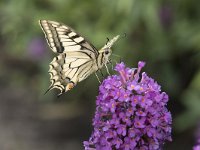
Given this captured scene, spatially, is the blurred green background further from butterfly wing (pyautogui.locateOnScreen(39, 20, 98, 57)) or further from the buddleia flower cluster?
the buddleia flower cluster

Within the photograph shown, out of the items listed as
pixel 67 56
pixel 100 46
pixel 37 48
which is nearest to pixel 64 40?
pixel 67 56

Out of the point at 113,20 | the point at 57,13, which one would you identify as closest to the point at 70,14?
the point at 57,13

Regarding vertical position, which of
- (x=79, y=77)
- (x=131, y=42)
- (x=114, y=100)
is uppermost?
(x=131, y=42)

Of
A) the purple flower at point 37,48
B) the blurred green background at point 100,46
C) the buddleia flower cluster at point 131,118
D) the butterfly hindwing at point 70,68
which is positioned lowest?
the buddleia flower cluster at point 131,118

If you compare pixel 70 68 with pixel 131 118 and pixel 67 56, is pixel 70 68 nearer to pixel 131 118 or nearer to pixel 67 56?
pixel 67 56

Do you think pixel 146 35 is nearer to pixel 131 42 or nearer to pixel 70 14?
pixel 131 42

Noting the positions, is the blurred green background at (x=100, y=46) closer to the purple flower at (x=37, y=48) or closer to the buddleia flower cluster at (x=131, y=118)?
the purple flower at (x=37, y=48)

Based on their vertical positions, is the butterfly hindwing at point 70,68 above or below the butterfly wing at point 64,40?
below

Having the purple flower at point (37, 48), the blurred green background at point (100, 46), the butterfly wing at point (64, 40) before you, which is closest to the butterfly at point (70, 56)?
the butterfly wing at point (64, 40)
